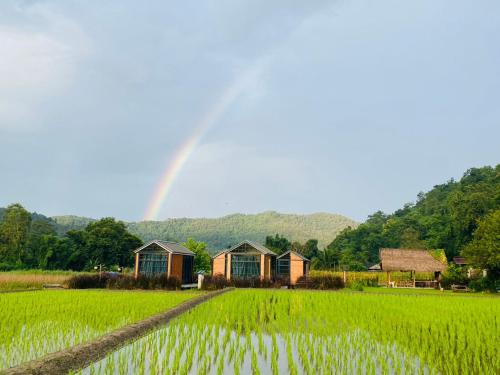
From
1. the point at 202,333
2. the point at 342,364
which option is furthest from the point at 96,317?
the point at 342,364

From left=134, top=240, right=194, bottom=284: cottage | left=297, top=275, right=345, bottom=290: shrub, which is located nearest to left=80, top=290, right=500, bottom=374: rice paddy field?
left=297, top=275, right=345, bottom=290: shrub

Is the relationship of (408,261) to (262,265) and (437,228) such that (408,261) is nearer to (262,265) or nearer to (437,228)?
(262,265)

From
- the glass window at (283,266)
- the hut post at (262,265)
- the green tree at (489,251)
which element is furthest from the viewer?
the glass window at (283,266)

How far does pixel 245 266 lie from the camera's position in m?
41.6

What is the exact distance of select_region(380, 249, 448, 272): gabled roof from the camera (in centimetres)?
4057

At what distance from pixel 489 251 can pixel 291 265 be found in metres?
19.3

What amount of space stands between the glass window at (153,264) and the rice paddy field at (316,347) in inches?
1092

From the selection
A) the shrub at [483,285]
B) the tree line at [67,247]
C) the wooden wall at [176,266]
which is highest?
the tree line at [67,247]

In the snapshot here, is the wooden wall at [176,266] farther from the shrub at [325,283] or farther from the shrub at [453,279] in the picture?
the shrub at [453,279]

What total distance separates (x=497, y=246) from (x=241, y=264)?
2132cm

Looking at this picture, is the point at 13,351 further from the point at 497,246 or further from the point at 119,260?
the point at 119,260

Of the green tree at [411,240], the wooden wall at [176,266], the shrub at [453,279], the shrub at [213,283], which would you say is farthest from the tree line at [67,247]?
the shrub at [453,279]

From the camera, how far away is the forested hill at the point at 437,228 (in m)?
63.9

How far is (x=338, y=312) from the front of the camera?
14.4 m
